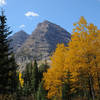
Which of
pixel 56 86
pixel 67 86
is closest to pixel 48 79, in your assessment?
pixel 56 86

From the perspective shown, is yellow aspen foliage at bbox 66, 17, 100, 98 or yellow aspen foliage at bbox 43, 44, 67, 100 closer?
yellow aspen foliage at bbox 66, 17, 100, 98

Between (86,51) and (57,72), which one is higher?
(86,51)

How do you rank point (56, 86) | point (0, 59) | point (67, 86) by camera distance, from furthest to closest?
point (67, 86) < point (56, 86) < point (0, 59)

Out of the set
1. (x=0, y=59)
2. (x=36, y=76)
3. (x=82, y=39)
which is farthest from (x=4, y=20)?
(x=36, y=76)

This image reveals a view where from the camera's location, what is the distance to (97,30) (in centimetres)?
1563

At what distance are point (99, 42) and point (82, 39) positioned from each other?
70.9 inches

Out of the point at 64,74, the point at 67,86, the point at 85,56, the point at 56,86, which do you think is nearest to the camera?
the point at 85,56

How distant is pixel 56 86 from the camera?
2350 cm

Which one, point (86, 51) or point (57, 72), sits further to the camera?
point (57, 72)

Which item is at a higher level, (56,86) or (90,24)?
(90,24)

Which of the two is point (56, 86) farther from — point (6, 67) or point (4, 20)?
point (4, 20)

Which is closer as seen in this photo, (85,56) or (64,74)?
(85,56)

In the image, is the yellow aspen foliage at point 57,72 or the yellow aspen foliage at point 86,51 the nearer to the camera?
the yellow aspen foliage at point 86,51

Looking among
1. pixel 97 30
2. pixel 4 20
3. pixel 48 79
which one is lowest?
pixel 48 79
